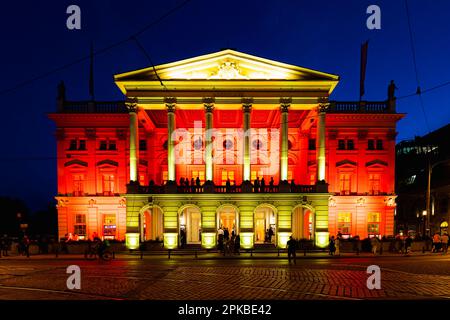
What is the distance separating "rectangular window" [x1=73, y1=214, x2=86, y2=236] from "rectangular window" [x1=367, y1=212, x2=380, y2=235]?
3190cm

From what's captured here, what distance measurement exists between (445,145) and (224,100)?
1678 inches

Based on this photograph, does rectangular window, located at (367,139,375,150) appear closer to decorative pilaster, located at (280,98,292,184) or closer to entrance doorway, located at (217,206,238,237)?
decorative pilaster, located at (280,98,292,184)

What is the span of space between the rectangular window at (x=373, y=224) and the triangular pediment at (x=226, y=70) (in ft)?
56.0

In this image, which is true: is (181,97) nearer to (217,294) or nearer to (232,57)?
(232,57)

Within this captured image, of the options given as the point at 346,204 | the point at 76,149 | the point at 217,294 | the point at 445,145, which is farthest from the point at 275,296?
the point at 445,145

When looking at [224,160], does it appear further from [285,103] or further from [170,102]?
[285,103]

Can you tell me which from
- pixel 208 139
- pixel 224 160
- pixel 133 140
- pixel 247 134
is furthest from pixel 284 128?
pixel 133 140

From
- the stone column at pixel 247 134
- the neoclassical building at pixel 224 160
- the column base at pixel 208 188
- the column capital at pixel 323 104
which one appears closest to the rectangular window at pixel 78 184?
the neoclassical building at pixel 224 160

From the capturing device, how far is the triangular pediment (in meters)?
34.0

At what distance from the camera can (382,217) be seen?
137 feet

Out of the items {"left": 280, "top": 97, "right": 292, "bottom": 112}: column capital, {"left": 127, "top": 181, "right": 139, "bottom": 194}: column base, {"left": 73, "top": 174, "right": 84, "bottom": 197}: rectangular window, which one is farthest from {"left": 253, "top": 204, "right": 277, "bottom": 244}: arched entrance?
{"left": 73, "top": 174, "right": 84, "bottom": 197}: rectangular window

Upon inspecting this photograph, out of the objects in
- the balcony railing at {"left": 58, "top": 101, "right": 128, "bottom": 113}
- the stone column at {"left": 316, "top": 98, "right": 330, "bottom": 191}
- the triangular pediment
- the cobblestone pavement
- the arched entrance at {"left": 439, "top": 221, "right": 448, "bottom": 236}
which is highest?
the triangular pediment

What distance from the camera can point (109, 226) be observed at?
41.2 meters
